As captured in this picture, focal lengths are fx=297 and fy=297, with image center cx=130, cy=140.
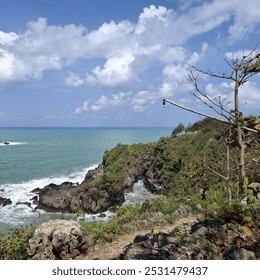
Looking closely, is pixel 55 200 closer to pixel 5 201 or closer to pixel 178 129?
pixel 5 201

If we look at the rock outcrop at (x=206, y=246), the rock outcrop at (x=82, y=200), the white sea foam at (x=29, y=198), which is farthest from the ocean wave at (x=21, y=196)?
the rock outcrop at (x=206, y=246)

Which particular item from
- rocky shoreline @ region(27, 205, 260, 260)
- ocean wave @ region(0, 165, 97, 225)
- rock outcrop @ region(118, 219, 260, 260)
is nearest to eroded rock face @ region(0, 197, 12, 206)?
ocean wave @ region(0, 165, 97, 225)

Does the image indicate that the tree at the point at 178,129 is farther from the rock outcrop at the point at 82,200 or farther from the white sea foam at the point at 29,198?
the rock outcrop at the point at 82,200

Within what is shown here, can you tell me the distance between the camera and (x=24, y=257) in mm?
9273

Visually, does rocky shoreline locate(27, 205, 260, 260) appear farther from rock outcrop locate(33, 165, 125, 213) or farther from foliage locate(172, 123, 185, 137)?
foliage locate(172, 123, 185, 137)

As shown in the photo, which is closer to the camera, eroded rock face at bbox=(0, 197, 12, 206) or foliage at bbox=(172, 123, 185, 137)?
eroded rock face at bbox=(0, 197, 12, 206)

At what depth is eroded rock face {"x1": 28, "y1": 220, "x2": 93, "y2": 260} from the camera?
29.0 feet

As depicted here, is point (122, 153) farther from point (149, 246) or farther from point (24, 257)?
point (149, 246)

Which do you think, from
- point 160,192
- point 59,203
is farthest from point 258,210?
point 160,192

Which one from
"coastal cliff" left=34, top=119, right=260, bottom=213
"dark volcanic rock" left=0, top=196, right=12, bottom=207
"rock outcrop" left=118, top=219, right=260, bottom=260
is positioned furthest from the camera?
"dark volcanic rock" left=0, top=196, right=12, bottom=207

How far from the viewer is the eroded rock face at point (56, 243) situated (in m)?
8.85

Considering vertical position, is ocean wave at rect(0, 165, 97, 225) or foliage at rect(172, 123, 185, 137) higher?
foliage at rect(172, 123, 185, 137)

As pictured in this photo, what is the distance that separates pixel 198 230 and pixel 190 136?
39539 millimetres

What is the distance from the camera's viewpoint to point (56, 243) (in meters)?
8.86
